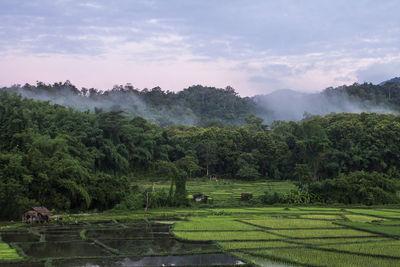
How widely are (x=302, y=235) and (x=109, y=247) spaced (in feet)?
23.5

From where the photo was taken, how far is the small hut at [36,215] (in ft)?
56.9

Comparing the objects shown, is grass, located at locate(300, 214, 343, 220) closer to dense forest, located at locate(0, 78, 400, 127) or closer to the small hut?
the small hut

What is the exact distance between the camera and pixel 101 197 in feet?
74.5

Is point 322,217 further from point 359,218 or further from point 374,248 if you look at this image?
point 374,248

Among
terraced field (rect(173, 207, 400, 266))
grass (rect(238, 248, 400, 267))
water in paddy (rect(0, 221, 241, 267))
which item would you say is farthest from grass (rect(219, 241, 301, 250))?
grass (rect(238, 248, 400, 267))

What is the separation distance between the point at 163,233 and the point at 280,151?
31399 millimetres

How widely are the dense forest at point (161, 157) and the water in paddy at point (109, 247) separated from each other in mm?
4303

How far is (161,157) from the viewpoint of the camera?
1702 inches

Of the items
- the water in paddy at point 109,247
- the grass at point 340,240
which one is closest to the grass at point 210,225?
the water in paddy at point 109,247

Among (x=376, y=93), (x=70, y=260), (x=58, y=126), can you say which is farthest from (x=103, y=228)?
(x=376, y=93)

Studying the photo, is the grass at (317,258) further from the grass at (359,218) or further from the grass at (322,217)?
the grass at (359,218)

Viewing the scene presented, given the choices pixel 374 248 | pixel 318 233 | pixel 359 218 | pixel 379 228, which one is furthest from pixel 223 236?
pixel 359 218

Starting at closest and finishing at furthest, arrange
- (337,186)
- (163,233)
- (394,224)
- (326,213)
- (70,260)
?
(70,260), (163,233), (394,224), (326,213), (337,186)

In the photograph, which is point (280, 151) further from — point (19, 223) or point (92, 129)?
point (19, 223)
